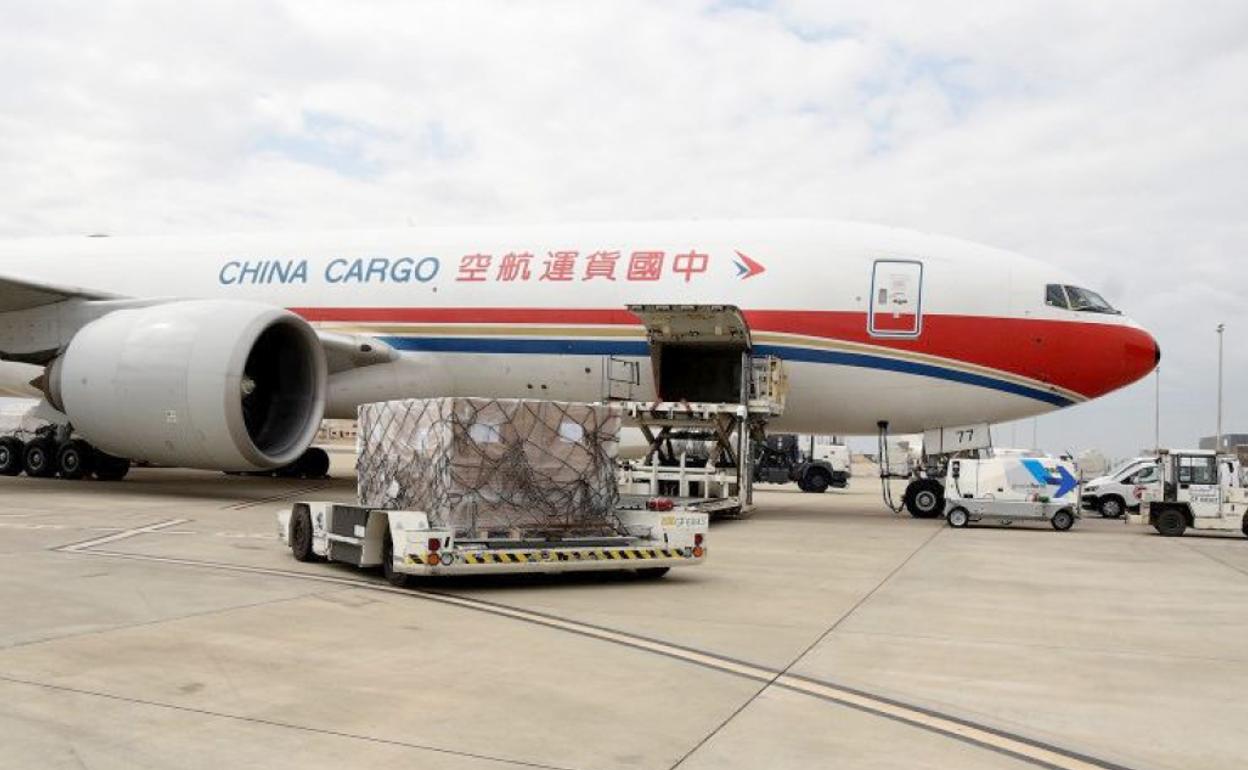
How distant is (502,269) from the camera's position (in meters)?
19.4

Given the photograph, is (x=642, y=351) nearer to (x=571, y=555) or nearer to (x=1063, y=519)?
(x=1063, y=519)

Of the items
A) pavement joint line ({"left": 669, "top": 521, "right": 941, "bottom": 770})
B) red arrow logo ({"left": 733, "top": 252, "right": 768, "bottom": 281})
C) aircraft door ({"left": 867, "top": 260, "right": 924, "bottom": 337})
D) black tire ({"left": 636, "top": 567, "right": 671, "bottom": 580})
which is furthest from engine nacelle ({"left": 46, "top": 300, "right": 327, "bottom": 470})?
pavement joint line ({"left": 669, "top": 521, "right": 941, "bottom": 770})

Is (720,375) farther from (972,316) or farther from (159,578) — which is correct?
(159,578)

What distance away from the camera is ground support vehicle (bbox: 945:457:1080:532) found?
60.1 feet

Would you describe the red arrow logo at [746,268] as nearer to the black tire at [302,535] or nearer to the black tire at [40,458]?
the black tire at [302,535]

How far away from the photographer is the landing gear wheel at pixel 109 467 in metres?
21.7

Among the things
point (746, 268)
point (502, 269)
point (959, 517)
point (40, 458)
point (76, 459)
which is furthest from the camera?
point (40, 458)

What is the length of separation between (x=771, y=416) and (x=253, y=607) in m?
11.0

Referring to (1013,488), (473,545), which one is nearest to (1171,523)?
(1013,488)

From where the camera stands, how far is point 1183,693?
6316 millimetres

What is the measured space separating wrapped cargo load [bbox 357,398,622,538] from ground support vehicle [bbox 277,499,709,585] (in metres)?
0.22

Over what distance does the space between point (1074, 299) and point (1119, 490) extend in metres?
10.4

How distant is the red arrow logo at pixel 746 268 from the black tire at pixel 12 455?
1395 cm

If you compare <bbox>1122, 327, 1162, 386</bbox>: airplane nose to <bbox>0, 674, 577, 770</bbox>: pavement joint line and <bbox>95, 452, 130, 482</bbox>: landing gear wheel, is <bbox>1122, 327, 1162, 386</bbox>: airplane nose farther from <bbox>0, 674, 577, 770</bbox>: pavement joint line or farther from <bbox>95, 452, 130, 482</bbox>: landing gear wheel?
<bbox>95, 452, 130, 482</bbox>: landing gear wheel
